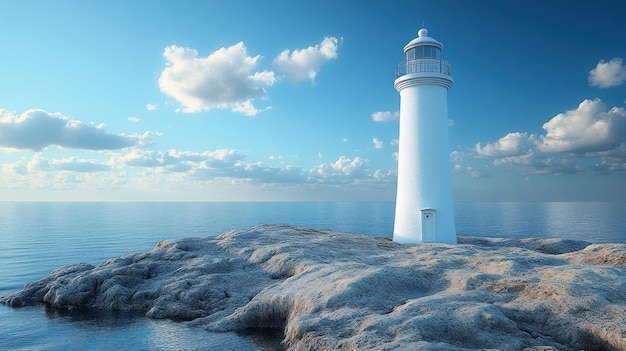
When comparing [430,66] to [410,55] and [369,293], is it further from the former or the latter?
[369,293]

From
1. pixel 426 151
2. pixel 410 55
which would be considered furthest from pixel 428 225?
pixel 410 55

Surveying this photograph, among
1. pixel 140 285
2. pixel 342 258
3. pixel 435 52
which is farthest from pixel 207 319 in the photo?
pixel 435 52

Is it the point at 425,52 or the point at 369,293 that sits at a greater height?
the point at 425,52

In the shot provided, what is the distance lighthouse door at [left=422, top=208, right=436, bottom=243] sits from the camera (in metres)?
32.7

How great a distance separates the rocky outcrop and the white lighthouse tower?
223 inches

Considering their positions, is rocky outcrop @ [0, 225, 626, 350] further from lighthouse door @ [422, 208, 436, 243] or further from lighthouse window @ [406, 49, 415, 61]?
lighthouse window @ [406, 49, 415, 61]

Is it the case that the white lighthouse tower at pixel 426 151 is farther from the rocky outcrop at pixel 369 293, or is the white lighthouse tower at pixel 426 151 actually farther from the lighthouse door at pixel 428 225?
the rocky outcrop at pixel 369 293

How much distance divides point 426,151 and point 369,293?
63.0 ft

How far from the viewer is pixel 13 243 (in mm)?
60781

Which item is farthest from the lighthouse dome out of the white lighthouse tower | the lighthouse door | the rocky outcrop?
the rocky outcrop

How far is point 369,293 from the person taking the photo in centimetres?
1688

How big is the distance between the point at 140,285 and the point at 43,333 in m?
5.93

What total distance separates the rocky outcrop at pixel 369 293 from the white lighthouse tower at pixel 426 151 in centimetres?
565

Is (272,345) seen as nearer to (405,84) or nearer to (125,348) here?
(125,348)
